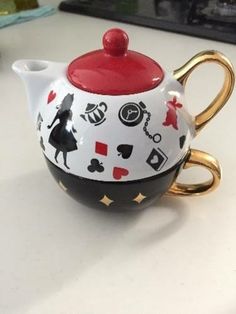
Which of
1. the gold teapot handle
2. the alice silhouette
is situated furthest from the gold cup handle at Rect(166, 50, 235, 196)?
the alice silhouette

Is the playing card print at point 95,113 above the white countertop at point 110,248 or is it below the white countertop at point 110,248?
above

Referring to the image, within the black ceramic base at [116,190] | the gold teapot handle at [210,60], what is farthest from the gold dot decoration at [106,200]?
the gold teapot handle at [210,60]

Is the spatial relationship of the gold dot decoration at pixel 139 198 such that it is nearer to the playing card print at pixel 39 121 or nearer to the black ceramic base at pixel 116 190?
the black ceramic base at pixel 116 190

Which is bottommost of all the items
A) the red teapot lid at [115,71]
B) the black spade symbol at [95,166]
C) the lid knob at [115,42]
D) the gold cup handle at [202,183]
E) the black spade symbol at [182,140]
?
the gold cup handle at [202,183]

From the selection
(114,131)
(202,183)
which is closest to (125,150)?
(114,131)

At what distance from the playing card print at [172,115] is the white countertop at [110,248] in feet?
0.34

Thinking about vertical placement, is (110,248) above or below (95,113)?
below

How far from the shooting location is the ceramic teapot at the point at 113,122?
0.39m

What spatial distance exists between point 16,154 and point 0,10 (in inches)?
22.6

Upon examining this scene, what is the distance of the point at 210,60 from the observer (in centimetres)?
42

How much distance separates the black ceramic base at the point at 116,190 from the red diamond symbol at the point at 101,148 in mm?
29

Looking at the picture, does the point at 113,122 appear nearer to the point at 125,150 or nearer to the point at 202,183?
the point at 125,150

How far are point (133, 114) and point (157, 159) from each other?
0.04 meters

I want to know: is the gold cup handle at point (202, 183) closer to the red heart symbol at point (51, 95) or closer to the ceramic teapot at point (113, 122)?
the ceramic teapot at point (113, 122)
